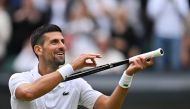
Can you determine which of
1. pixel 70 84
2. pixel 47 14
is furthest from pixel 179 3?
pixel 70 84

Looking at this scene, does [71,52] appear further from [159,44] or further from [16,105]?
[16,105]

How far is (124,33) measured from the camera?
48.8 feet

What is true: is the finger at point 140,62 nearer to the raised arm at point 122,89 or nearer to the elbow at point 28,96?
the raised arm at point 122,89

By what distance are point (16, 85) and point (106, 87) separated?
5309 millimetres

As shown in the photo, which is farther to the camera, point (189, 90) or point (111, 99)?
point (189, 90)

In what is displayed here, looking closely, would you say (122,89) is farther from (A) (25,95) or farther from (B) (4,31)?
(B) (4,31)

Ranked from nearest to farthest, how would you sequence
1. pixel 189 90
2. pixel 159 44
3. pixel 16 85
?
pixel 16 85, pixel 189 90, pixel 159 44

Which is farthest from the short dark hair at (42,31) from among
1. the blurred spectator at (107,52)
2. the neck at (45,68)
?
the blurred spectator at (107,52)

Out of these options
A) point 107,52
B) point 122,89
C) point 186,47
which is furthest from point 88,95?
point 186,47

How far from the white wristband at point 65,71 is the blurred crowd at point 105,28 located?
5989mm

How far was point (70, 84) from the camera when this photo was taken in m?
9.04

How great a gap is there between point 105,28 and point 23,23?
175 cm

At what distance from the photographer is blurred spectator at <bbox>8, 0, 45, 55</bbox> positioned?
15.3 meters

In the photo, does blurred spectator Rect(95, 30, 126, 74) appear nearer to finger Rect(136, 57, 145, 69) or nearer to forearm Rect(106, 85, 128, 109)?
forearm Rect(106, 85, 128, 109)
